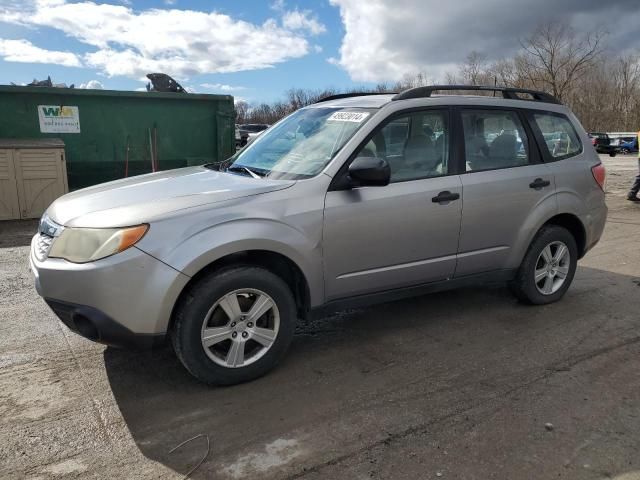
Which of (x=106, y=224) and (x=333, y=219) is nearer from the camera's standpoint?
(x=106, y=224)

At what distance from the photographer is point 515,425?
117 inches

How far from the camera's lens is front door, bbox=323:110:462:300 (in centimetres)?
361

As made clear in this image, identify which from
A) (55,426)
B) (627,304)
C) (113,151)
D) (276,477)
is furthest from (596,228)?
(113,151)

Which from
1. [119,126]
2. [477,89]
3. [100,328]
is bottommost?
[100,328]

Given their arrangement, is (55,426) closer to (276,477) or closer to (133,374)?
(133,374)

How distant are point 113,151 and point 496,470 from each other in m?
9.43

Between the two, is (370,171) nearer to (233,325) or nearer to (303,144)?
(303,144)

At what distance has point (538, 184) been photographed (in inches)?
178

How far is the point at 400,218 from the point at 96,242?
1997 millimetres

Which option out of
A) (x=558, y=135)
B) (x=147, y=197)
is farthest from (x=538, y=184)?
(x=147, y=197)

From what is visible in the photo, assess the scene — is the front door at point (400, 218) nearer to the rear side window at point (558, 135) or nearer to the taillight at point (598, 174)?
the rear side window at point (558, 135)

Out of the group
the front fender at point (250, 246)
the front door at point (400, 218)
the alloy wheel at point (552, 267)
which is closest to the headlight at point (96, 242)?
the front fender at point (250, 246)

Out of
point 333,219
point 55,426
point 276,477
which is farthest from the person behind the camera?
point 333,219

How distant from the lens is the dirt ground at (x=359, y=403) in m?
2.66
